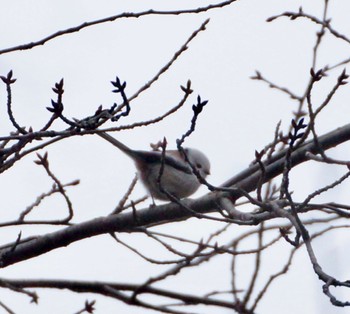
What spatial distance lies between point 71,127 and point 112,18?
0.43m

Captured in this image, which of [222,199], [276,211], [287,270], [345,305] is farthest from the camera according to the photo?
[287,270]

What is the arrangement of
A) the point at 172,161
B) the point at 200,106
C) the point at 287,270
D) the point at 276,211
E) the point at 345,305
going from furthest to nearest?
1. the point at 172,161
2. the point at 287,270
3. the point at 200,106
4. the point at 276,211
5. the point at 345,305

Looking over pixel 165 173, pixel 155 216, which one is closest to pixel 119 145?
pixel 165 173

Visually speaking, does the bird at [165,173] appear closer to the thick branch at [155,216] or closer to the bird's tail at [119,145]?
the bird's tail at [119,145]

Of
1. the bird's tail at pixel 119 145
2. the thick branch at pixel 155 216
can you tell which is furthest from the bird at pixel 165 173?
the thick branch at pixel 155 216

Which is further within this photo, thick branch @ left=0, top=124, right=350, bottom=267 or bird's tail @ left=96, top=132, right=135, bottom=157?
bird's tail @ left=96, top=132, right=135, bottom=157

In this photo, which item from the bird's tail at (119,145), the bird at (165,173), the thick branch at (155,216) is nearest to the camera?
the thick branch at (155,216)

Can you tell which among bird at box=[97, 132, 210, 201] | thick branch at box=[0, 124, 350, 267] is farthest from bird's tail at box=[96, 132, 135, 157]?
thick branch at box=[0, 124, 350, 267]

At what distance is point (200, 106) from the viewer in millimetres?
3000

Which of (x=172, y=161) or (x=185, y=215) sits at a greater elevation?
(x=172, y=161)

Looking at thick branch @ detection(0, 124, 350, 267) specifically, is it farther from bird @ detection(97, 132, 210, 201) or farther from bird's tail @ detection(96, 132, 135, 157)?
bird @ detection(97, 132, 210, 201)

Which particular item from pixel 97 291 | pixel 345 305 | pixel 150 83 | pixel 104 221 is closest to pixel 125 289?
pixel 97 291

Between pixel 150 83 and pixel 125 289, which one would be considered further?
pixel 125 289

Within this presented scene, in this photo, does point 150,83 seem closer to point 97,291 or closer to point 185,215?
point 185,215
